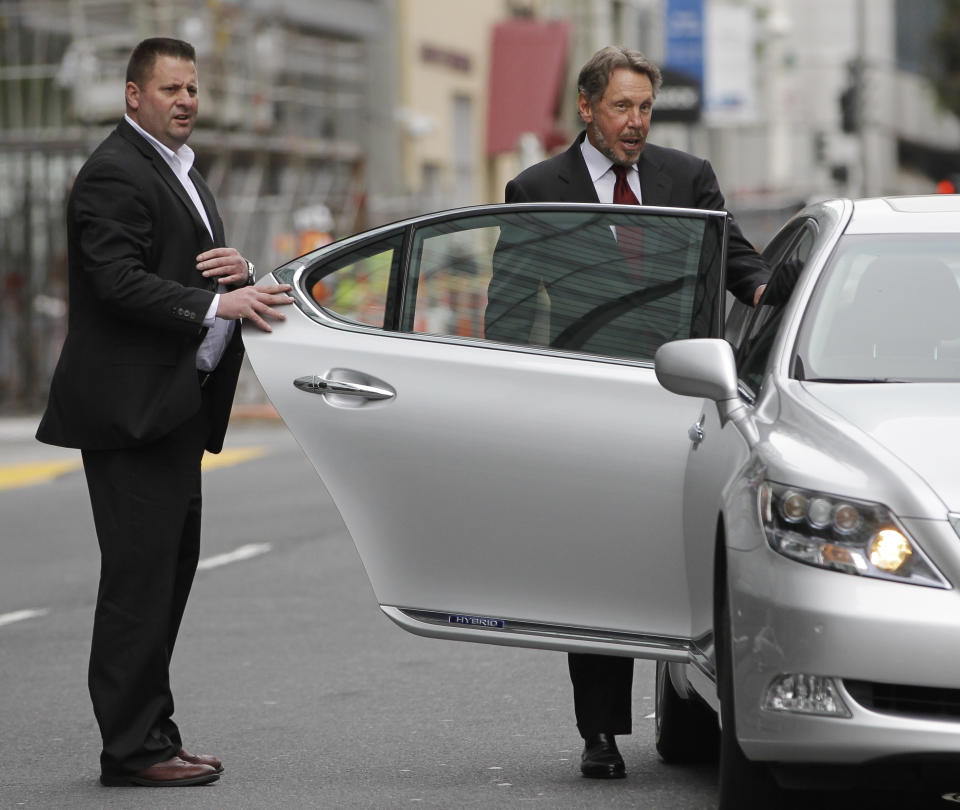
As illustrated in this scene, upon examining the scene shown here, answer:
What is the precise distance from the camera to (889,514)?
14.0 feet

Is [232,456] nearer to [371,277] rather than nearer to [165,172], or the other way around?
[371,277]

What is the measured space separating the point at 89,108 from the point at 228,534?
559 inches

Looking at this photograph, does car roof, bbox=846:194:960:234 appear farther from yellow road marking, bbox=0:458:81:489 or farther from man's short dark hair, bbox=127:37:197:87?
yellow road marking, bbox=0:458:81:489

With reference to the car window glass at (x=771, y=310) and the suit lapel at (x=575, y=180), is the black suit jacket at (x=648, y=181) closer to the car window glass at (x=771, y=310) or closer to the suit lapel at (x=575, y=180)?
the suit lapel at (x=575, y=180)

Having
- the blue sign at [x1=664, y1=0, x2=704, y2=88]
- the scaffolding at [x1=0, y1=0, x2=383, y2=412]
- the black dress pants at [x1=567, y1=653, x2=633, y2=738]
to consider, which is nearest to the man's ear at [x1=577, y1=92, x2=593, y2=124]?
the black dress pants at [x1=567, y1=653, x2=633, y2=738]

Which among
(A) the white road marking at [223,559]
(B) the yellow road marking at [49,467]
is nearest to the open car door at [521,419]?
(A) the white road marking at [223,559]

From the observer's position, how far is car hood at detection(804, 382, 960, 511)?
4.31 metres

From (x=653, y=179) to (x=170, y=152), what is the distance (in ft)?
4.58

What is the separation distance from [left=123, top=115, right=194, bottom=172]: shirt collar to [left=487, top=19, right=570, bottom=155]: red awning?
33.6 metres

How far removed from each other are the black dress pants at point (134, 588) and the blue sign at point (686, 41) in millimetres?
41209

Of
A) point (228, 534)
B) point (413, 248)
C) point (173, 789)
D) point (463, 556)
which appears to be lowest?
point (228, 534)

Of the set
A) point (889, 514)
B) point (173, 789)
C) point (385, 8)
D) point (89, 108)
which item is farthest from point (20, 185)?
point (889, 514)

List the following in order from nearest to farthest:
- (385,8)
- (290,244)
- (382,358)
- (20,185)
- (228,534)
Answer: (382,358), (228,534), (20,185), (290,244), (385,8)

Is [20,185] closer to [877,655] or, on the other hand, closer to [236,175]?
[236,175]
